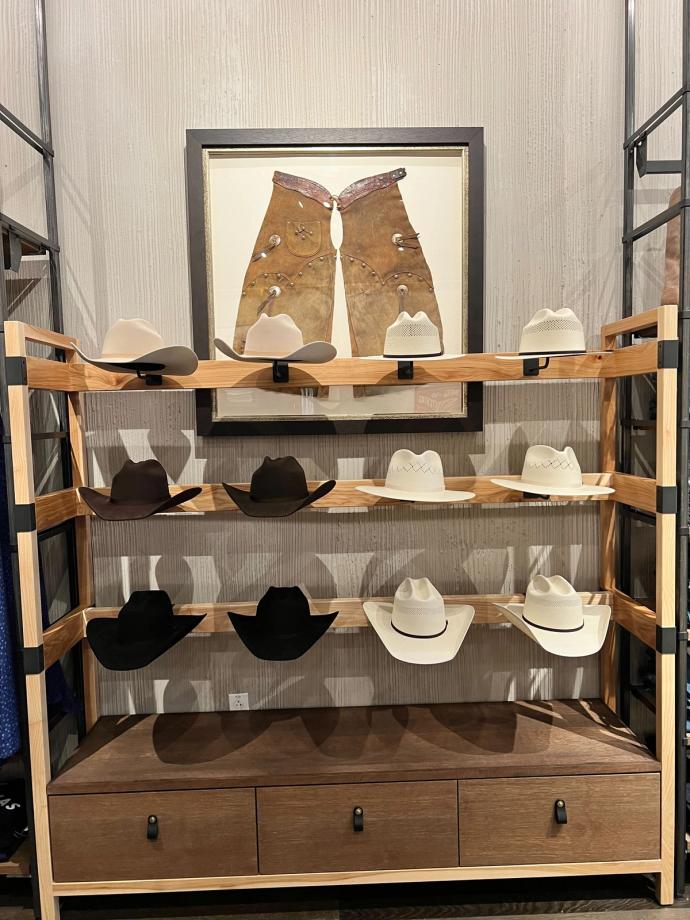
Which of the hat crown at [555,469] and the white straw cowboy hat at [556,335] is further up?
the white straw cowboy hat at [556,335]

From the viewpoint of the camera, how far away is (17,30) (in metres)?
1.98

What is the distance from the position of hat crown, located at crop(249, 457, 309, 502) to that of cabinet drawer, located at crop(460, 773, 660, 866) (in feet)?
3.18

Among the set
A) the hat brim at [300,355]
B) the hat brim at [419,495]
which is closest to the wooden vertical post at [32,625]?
the hat brim at [300,355]

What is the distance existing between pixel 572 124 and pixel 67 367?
182cm

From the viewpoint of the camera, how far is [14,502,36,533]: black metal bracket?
167cm

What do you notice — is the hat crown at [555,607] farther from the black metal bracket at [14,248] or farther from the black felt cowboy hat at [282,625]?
the black metal bracket at [14,248]

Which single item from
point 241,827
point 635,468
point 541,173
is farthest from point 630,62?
point 241,827

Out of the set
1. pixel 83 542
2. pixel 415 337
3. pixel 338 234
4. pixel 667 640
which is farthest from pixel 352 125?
pixel 667 640

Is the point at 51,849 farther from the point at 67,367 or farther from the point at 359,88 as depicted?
the point at 359,88

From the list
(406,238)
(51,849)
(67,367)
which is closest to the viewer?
(51,849)

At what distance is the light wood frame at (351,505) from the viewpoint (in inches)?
67.1

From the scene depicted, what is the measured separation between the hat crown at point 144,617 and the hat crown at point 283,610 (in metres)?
0.29

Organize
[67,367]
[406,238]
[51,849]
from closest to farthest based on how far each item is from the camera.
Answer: [51,849] < [67,367] < [406,238]

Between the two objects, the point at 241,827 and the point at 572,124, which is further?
the point at 572,124
